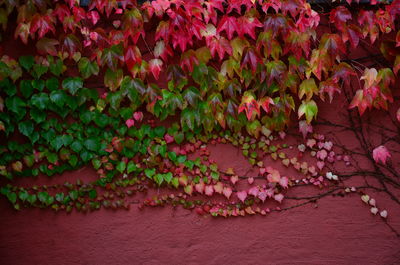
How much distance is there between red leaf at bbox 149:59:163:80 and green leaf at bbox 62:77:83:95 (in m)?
0.51

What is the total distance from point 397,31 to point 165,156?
1.85m

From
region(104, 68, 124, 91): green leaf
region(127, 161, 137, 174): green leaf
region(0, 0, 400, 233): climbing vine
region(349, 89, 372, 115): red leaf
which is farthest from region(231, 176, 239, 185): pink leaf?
region(104, 68, 124, 91): green leaf

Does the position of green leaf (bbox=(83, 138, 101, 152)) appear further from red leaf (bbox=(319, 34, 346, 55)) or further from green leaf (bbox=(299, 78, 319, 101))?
red leaf (bbox=(319, 34, 346, 55))

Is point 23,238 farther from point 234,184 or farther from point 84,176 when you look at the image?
point 234,184

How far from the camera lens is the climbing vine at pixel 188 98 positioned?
115 inches

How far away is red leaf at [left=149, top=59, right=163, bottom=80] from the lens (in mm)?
2945

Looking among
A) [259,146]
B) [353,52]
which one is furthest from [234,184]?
[353,52]

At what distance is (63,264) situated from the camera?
3.10 m

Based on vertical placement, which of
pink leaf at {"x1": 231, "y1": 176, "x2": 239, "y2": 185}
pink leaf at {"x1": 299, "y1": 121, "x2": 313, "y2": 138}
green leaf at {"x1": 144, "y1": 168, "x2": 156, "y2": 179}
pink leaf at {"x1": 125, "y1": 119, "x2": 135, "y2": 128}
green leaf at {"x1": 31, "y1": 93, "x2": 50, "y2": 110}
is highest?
green leaf at {"x1": 31, "y1": 93, "x2": 50, "y2": 110}

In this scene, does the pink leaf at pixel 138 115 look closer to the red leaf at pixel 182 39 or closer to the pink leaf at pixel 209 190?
the red leaf at pixel 182 39

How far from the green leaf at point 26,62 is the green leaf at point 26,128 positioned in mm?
377

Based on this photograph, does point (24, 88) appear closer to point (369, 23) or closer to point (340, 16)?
point (340, 16)

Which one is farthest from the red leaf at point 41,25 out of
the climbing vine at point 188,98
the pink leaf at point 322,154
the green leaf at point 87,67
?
the pink leaf at point 322,154

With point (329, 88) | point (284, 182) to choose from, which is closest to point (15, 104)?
point (284, 182)
